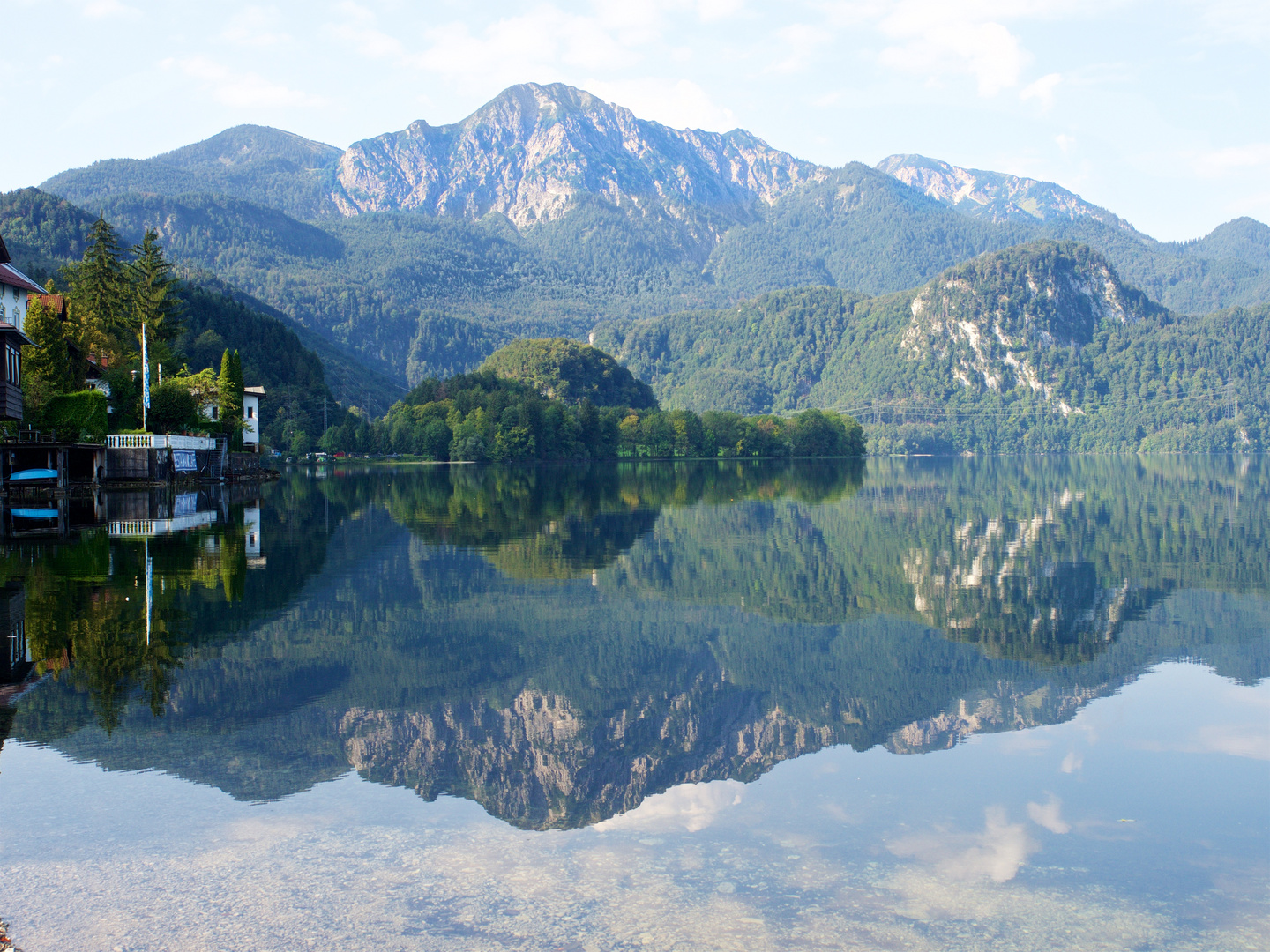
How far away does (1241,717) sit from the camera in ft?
45.5

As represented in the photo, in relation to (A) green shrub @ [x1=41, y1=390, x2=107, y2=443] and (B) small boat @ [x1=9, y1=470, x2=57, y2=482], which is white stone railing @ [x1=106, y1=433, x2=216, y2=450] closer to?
(A) green shrub @ [x1=41, y1=390, x2=107, y2=443]

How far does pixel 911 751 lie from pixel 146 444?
58281 millimetres

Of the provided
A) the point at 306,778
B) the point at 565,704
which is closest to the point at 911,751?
the point at 565,704

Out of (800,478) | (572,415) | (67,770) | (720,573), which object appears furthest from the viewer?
(572,415)

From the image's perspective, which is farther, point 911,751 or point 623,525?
point 623,525

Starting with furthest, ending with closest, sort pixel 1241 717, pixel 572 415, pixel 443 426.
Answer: pixel 572 415
pixel 443 426
pixel 1241 717

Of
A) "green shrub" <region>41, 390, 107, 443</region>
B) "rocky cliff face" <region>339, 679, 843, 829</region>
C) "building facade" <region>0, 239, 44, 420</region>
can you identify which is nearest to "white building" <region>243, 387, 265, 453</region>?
"building facade" <region>0, 239, 44, 420</region>

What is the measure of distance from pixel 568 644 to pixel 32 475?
1804 inches

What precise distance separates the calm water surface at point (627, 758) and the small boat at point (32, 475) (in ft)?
99.8

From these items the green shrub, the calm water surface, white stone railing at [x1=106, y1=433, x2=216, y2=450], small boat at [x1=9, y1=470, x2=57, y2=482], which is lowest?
the calm water surface

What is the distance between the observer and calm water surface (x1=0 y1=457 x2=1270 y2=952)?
321 inches

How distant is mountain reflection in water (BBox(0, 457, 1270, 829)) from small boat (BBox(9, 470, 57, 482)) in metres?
19.0

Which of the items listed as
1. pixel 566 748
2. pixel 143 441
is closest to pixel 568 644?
pixel 566 748

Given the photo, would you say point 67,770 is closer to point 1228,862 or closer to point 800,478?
point 1228,862
